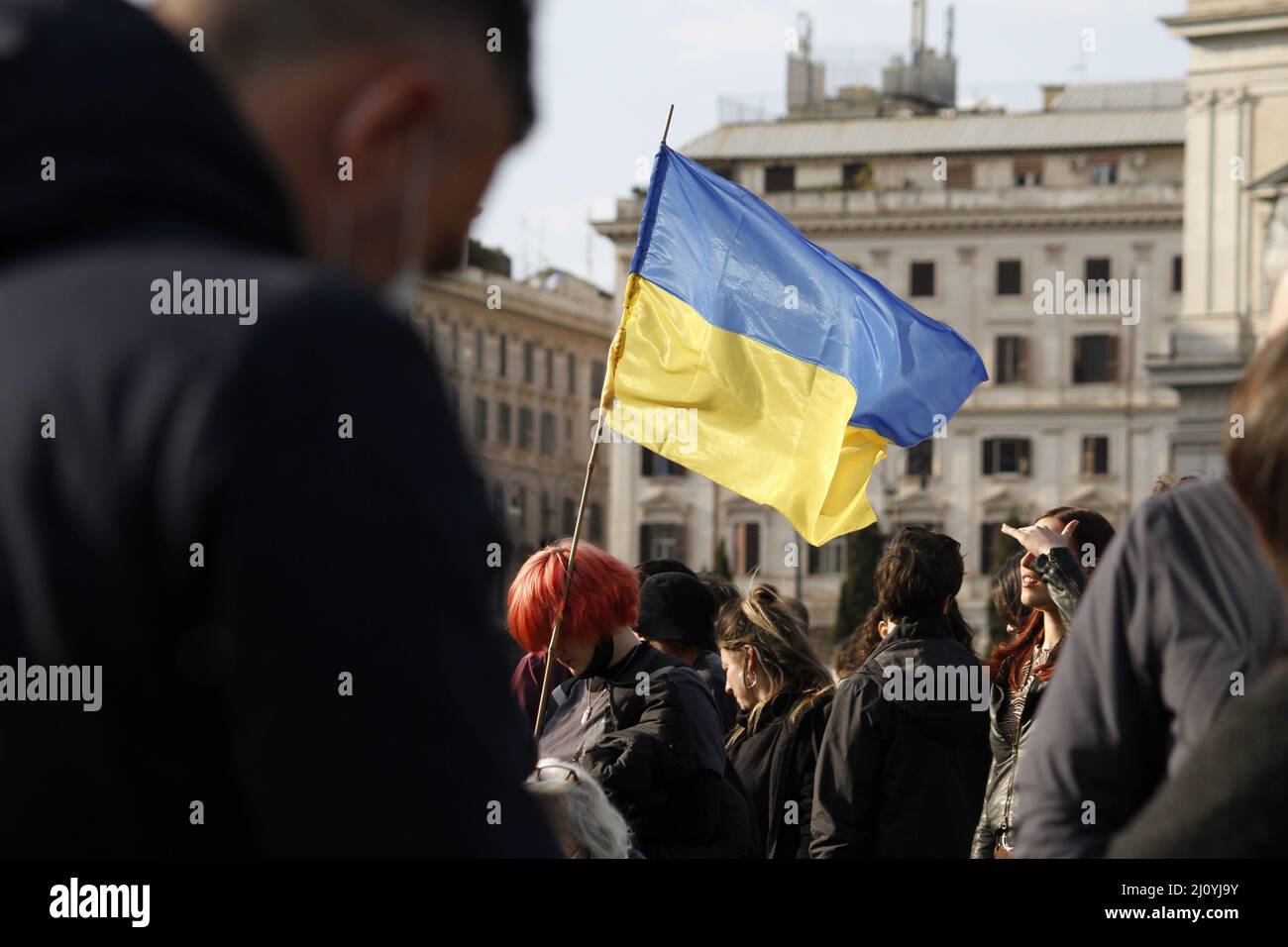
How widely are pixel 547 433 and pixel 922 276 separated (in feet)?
48.2

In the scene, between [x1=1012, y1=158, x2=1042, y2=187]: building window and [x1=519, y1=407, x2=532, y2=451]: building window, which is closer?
[x1=1012, y1=158, x2=1042, y2=187]: building window

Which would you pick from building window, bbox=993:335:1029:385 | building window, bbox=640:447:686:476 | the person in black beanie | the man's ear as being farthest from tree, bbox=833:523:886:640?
the man's ear

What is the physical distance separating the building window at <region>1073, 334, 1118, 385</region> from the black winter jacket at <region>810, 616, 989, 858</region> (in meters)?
54.5

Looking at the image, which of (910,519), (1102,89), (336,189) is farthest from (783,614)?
(1102,89)

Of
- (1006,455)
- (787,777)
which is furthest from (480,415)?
(787,777)

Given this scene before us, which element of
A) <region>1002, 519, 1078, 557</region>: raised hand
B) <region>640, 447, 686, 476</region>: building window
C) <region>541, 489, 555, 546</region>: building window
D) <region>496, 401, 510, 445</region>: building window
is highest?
<region>496, 401, 510, 445</region>: building window

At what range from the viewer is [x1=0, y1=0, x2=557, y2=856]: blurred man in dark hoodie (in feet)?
3.78

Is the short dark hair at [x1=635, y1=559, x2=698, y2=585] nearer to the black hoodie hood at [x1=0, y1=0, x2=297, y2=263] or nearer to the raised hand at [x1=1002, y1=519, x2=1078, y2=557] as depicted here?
the raised hand at [x1=1002, y1=519, x2=1078, y2=557]

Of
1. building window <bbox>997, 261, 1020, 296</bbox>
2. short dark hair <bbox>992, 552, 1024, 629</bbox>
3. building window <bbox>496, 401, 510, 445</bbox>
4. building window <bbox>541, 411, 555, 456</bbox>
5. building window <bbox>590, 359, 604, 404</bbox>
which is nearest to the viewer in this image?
short dark hair <bbox>992, 552, 1024, 629</bbox>

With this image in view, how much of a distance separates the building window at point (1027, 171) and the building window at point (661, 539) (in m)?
13.0

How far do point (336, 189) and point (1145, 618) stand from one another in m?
1.58
